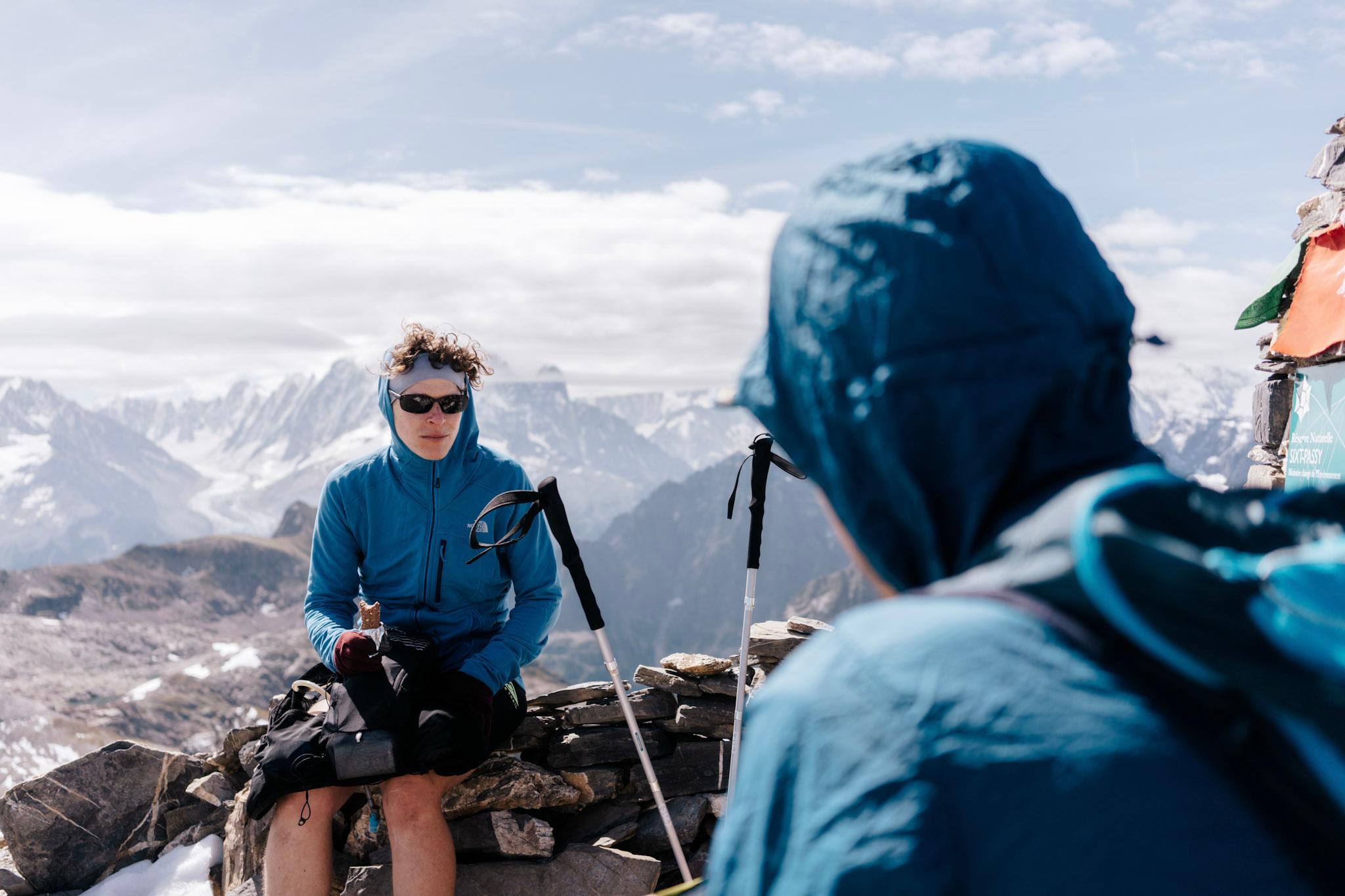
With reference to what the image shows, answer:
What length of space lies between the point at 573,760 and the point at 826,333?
5343 millimetres

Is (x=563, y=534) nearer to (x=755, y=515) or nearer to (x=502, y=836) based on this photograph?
(x=755, y=515)

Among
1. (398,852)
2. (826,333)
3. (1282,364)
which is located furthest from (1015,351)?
(1282,364)

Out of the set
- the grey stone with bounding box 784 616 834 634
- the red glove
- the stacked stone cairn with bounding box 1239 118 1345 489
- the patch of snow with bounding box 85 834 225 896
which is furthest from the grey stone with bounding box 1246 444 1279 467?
the patch of snow with bounding box 85 834 225 896

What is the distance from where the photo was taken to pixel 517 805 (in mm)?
5711

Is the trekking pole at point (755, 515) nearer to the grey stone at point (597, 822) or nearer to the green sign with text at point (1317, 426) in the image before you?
the grey stone at point (597, 822)

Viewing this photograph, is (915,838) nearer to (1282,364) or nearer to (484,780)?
(484,780)

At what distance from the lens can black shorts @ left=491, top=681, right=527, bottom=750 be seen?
17.4 ft

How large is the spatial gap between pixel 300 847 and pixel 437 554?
155cm

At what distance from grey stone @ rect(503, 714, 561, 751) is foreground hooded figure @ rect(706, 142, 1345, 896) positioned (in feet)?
17.2

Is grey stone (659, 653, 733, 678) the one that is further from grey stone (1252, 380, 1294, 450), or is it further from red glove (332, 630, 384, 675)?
grey stone (1252, 380, 1294, 450)

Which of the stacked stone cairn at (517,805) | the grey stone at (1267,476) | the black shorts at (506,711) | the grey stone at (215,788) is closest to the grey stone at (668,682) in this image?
the stacked stone cairn at (517,805)

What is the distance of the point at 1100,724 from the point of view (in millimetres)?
884

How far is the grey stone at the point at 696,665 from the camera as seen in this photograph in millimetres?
6402

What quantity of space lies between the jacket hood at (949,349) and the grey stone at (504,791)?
197 inches
